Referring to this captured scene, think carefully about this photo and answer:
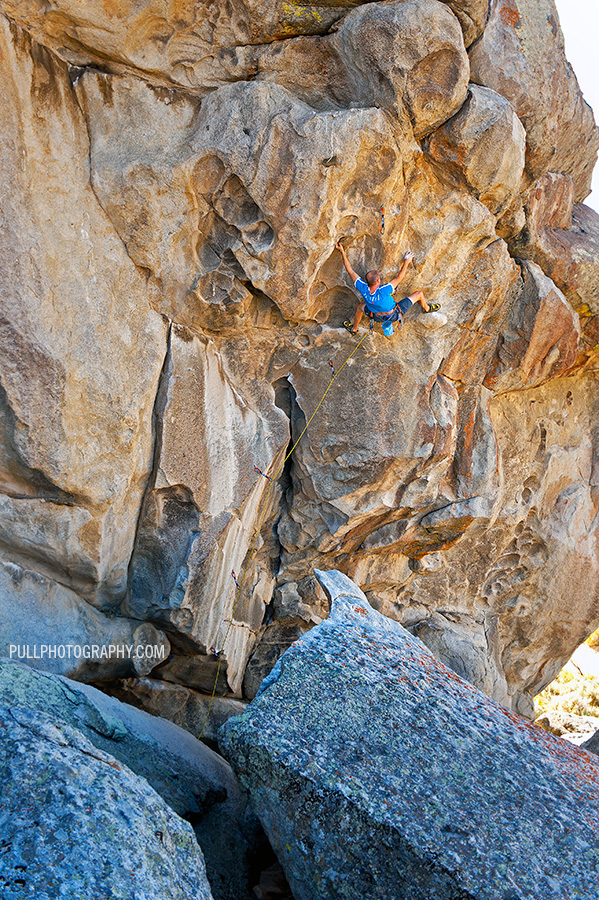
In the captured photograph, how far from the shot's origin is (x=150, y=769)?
5863mm

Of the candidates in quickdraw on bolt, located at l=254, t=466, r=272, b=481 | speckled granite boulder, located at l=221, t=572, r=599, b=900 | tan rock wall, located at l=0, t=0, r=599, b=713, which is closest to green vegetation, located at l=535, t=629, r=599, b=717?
tan rock wall, located at l=0, t=0, r=599, b=713

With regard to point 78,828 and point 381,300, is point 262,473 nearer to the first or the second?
point 381,300

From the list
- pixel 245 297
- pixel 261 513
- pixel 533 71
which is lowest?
pixel 261 513

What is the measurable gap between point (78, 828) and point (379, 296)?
594cm

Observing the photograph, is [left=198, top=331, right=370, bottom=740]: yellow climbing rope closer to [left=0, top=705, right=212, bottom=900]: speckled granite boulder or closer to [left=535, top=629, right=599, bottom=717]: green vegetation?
[left=0, top=705, right=212, bottom=900]: speckled granite boulder

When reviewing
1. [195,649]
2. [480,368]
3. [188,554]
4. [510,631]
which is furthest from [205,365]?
[510,631]

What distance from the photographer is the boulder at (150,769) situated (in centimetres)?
402

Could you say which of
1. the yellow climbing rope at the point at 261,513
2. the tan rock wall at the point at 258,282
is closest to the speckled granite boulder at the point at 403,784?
the tan rock wall at the point at 258,282

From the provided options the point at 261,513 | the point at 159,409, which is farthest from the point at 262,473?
the point at 159,409

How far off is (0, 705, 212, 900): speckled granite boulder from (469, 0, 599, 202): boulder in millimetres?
7753

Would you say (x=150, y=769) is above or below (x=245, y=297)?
below

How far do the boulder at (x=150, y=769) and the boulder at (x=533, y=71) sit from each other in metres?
7.64

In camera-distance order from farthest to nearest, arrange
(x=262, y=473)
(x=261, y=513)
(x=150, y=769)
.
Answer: (x=261, y=513), (x=262, y=473), (x=150, y=769)

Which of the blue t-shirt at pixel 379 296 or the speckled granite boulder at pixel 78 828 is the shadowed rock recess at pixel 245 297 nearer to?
the blue t-shirt at pixel 379 296
